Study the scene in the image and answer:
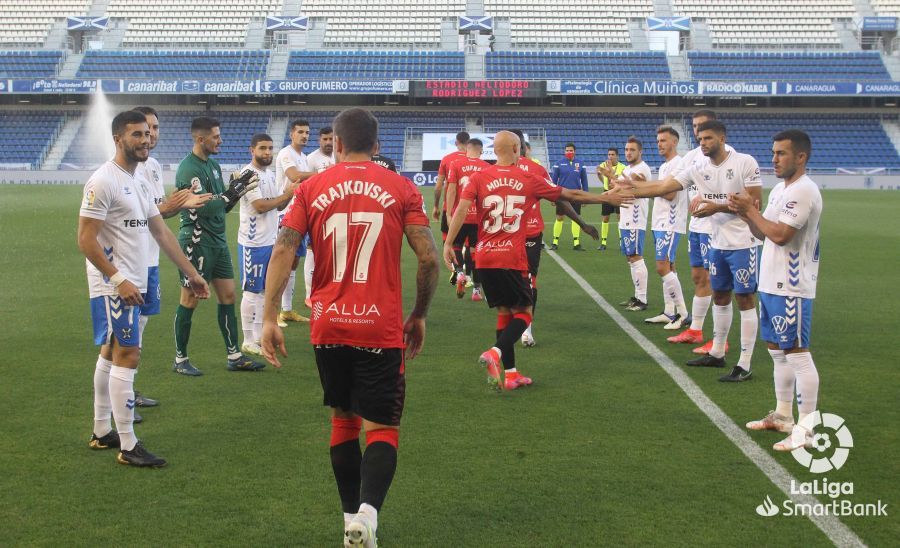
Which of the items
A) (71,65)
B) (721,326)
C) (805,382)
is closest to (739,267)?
(721,326)

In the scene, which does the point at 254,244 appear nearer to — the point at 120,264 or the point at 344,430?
the point at 120,264

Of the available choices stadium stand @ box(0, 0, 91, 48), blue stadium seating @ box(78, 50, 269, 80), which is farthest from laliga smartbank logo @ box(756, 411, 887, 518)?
stadium stand @ box(0, 0, 91, 48)

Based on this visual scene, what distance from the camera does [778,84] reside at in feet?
162

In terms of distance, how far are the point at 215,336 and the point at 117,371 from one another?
14.1ft

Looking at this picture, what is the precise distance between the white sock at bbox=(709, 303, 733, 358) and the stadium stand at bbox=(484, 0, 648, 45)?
158 ft

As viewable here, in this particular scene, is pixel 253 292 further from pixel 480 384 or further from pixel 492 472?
pixel 492 472

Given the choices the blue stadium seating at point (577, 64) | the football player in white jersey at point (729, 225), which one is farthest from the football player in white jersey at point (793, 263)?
the blue stadium seating at point (577, 64)

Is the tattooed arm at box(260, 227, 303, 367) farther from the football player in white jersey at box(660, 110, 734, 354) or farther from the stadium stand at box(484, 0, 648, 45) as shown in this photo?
the stadium stand at box(484, 0, 648, 45)

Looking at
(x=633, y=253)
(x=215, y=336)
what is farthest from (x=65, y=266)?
(x=633, y=253)

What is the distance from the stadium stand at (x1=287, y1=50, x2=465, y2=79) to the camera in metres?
51.7

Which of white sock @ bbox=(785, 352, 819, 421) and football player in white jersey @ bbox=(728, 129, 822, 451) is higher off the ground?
football player in white jersey @ bbox=(728, 129, 822, 451)

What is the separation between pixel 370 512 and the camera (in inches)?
160

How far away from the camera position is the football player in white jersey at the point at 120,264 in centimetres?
560

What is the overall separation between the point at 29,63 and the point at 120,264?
177 feet
